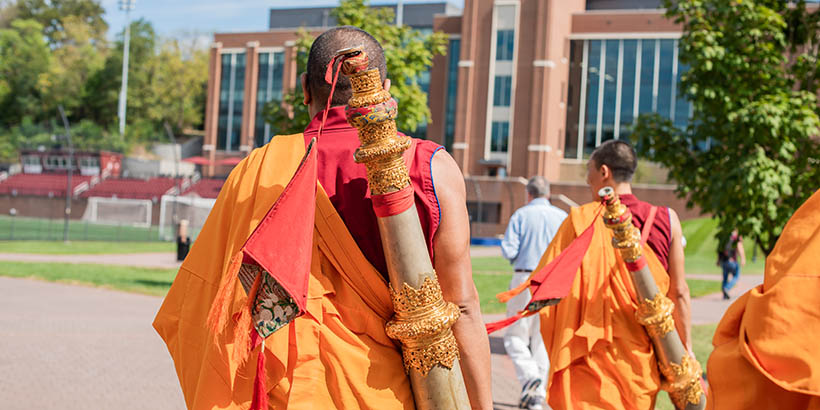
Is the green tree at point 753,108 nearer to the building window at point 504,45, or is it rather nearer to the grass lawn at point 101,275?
the grass lawn at point 101,275

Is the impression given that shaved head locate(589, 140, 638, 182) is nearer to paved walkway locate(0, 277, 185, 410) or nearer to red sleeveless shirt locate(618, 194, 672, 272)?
red sleeveless shirt locate(618, 194, 672, 272)

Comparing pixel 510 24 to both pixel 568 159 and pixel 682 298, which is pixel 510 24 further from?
pixel 682 298

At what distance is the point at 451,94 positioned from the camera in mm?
60156

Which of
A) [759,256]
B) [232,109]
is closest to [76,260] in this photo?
[759,256]

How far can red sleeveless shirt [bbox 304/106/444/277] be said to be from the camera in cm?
243

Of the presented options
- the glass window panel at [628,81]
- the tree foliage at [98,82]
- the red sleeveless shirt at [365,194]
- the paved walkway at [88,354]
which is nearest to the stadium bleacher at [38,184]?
the tree foliage at [98,82]

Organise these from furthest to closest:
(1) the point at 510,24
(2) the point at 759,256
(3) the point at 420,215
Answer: (1) the point at 510,24
(2) the point at 759,256
(3) the point at 420,215

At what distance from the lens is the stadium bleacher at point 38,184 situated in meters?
57.8

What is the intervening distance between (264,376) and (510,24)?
5489cm

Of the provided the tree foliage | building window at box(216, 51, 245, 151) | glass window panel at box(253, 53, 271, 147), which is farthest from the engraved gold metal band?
the tree foliage

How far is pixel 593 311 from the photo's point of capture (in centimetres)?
459

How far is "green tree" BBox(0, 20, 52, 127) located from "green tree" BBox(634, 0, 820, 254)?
86.6m

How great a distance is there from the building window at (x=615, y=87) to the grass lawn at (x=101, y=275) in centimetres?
4239

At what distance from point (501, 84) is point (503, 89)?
37cm
